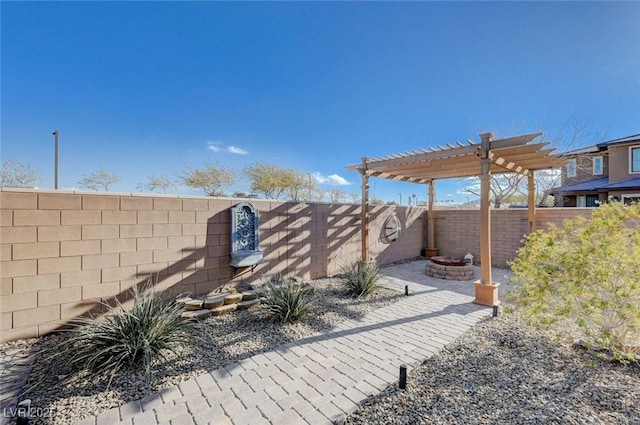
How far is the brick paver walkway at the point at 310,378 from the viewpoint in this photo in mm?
2258

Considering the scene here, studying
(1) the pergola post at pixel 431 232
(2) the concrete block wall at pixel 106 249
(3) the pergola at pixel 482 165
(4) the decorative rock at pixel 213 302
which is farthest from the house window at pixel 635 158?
(4) the decorative rock at pixel 213 302

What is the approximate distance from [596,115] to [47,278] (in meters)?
20.9

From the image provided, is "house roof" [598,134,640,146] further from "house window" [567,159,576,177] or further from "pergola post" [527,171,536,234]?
"pergola post" [527,171,536,234]

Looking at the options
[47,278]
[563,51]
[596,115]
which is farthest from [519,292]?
[596,115]

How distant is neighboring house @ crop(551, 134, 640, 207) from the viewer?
47.9 ft

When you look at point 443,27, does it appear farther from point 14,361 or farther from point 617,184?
point 617,184

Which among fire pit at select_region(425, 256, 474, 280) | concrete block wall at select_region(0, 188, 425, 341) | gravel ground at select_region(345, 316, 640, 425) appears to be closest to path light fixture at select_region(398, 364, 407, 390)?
gravel ground at select_region(345, 316, 640, 425)

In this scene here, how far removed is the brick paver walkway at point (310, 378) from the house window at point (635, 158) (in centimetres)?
1909

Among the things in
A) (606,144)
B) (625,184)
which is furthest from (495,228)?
(606,144)

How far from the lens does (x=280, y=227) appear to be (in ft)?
21.0

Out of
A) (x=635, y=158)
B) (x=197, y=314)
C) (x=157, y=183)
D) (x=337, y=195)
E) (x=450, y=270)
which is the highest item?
(x=635, y=158)

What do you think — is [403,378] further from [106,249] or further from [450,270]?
[450,270]

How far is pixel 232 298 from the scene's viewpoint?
15.8ft

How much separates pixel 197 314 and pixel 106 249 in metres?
1.81
